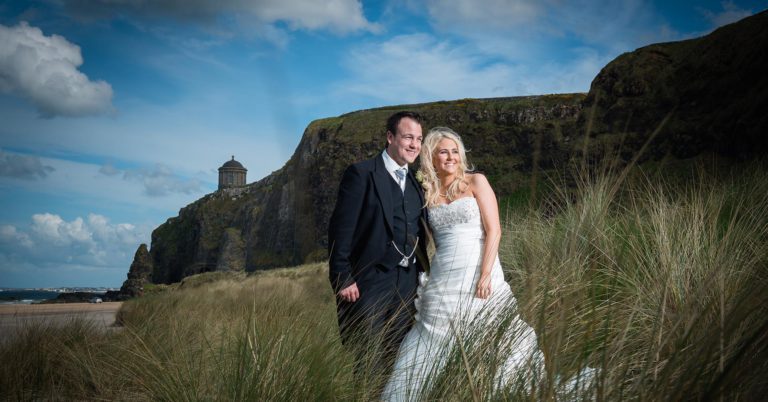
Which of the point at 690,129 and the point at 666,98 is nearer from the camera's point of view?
the point at 690,129

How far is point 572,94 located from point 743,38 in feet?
109

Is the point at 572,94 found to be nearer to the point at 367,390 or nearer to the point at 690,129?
the point at 690,129

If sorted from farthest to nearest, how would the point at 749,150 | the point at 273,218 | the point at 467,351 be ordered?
the point at 273,218, the point at 749,150, the point at 467,351

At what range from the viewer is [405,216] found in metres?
3.83

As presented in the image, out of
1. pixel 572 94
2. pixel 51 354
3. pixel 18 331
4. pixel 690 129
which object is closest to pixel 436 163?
pixel 51 354

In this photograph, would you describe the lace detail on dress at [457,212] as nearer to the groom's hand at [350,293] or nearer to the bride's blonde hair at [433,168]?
the bride's blonde hair at [433,168]

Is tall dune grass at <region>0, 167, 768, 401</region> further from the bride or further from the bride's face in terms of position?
the bride's face

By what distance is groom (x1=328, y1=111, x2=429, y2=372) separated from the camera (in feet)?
11.9

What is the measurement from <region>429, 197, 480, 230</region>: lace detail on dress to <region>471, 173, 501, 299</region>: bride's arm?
0.05 m

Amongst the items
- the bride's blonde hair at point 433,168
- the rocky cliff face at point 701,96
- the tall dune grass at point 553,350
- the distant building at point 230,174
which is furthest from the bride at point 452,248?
the distant building at point 230,174

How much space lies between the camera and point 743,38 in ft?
64.3

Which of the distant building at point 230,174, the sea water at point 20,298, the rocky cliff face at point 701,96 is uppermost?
the distant building at point 230,174

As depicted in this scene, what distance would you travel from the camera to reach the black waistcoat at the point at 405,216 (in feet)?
12.4

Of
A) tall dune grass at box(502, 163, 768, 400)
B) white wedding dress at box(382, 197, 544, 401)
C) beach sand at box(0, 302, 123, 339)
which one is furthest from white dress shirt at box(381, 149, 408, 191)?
beach sand at box(0, 302, 123, 339)
